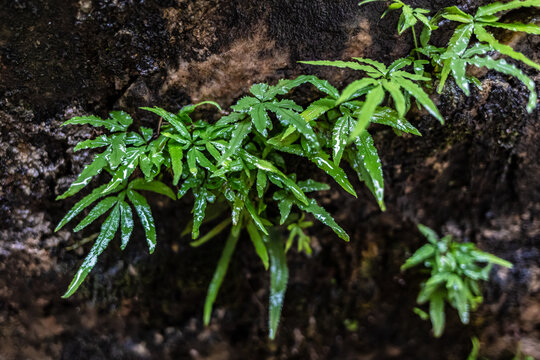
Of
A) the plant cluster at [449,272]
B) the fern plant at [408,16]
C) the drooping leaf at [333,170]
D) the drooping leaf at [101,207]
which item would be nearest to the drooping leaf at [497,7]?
the fern plant at [408,16]

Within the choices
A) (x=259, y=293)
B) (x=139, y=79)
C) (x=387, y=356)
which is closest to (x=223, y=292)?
(x=259, y=293)

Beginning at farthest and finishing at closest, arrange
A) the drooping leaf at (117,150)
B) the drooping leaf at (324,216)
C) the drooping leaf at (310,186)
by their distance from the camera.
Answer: the drooping leaf at (310,186), the drooping leaf at (324,216), the drooping leaf at (117,150)

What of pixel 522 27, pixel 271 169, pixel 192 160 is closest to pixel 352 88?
pixel 271 169

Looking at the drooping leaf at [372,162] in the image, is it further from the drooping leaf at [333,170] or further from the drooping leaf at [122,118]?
the drooping leaf at [122,118]

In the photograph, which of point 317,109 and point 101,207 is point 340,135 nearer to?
point 317,109

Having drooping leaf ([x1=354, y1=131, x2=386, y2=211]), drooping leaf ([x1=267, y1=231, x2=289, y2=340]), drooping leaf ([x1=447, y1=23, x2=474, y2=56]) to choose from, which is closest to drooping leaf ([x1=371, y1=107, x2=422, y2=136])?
drooping leaf ([x1=354, y1=131, x2=386, y2=211])

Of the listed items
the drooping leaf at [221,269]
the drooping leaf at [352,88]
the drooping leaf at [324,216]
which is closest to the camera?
the drooping leaf at [352,88]

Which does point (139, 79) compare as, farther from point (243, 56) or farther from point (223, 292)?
point (223, 292)

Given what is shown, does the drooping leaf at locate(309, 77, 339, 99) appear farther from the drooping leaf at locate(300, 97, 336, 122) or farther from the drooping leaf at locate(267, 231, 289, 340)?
the drooping leaf at locate(267, 231, 289, 340)
